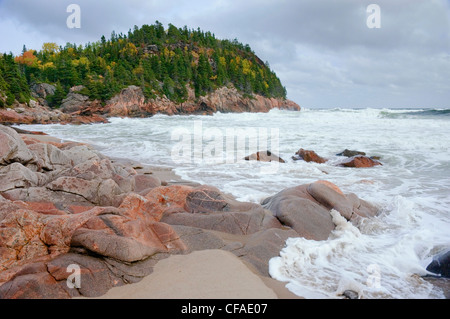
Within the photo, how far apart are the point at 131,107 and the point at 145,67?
1815 cm

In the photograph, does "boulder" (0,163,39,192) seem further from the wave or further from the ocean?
the wave

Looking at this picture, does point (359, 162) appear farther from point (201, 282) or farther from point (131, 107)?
point (131, 107)

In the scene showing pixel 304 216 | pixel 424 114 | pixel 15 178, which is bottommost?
pixel 304 216

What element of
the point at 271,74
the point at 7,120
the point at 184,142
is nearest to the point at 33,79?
the point at 7,120

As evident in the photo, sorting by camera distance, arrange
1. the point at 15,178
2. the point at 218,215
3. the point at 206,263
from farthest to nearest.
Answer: the point at 15,178, the point at 218,215, the point at 206,263

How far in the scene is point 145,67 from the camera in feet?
203

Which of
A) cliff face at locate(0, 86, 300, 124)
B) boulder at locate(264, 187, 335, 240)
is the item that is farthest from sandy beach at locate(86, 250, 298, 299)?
cliff face at locate(0, 86, 300, 124)

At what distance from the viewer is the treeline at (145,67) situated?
4569 cm

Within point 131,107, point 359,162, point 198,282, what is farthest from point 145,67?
point 198,282

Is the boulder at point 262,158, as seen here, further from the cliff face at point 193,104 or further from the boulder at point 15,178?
the cliff face at point 193,104

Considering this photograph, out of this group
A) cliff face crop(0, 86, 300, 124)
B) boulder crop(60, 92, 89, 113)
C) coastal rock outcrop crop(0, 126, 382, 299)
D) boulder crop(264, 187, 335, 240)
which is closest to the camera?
coastal rock outcrop crop(0, 126, 382, 299)

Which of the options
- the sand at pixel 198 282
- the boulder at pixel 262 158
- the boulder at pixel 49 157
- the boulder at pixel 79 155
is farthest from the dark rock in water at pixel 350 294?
the boulder at pixel 262 158

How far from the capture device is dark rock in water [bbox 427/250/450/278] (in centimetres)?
361

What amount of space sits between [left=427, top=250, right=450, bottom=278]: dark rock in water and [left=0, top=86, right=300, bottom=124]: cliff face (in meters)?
32.2
